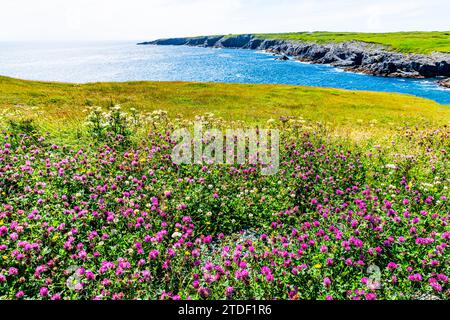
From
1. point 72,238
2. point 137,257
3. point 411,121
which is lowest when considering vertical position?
point 411,121

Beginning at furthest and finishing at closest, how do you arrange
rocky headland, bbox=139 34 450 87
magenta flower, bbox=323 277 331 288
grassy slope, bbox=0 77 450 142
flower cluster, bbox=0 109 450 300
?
rocky headland, bbox=139 34 450 87, grassy slope, bbox=0 77 450 142, flower cluster, bbox=0 109 450 300, magenta flower, bbox=323 277 331 288

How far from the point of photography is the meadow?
6020 millimetres

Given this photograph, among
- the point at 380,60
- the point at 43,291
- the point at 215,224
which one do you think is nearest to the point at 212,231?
the point at 215,224

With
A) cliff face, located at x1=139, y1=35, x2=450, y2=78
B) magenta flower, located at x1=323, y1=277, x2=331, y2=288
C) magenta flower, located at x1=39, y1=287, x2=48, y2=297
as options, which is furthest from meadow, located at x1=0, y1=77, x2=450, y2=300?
cliff face, located at x1=139, y1=35, x2=450, y2=78

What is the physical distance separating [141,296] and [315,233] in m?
4.40

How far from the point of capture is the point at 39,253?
6.45 metres

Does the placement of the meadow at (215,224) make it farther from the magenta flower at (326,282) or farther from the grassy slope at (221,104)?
the grassy slope at (221,104)

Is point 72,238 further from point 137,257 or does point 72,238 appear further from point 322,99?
point 322,99

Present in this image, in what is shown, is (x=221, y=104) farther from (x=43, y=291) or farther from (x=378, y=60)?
(x=378, y=60)

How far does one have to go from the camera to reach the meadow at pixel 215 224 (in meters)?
6.02

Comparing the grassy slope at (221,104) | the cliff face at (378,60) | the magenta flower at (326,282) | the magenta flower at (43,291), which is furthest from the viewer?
the cliff face at (378,60)

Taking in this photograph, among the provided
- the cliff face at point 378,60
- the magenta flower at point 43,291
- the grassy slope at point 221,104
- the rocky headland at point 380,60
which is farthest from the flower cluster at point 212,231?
the cliff face at point 378,60

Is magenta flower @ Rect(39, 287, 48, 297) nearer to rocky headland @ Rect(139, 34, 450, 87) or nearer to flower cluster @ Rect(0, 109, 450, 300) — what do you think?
flower cluster @ Rect(0, 109, 450, 300)

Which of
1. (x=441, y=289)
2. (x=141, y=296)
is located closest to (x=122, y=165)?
(x=141, y=296)
